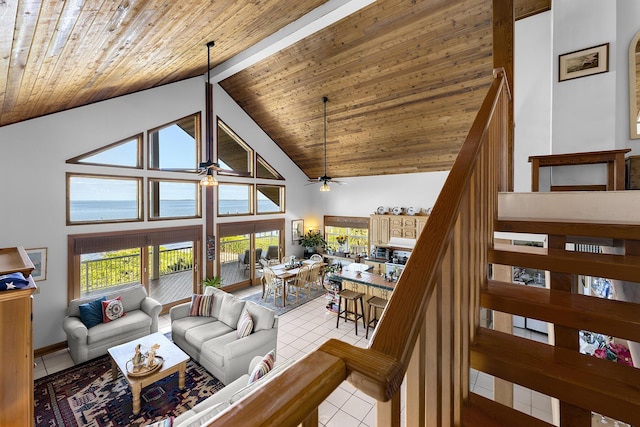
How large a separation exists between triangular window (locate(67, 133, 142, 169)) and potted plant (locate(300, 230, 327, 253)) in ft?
17.3

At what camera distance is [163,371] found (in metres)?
3.59

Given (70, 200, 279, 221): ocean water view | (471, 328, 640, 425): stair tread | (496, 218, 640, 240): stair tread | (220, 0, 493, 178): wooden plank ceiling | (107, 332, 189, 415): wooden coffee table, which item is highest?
(220, 0, 493, 178): wooden plank ceiling

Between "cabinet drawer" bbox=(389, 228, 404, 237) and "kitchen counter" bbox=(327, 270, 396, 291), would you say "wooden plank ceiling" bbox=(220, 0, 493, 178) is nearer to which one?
"cabinet drawer" bbox=(389, 228, 404, 237)

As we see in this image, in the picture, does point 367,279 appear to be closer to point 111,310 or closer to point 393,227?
point 393,227

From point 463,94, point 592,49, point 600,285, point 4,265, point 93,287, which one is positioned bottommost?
point 93,287

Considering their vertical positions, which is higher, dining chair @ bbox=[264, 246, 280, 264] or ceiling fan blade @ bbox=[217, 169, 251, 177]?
ceiling fan blade @ bbox=[217, 169, 251, 177]

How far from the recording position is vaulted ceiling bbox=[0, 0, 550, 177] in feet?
7.97

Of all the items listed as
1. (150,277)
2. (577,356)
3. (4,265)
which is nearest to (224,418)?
(577,356)

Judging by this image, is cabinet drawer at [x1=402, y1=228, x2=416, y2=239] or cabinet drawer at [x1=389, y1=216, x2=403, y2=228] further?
cabinet drawer at [x1=389, y1=216, x2=403, y2=228]

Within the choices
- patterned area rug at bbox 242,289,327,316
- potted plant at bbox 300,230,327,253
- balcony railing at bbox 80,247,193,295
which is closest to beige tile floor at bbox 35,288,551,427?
patterned area rug at bbox 242,289,327,316

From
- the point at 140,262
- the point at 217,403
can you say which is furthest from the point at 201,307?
the point at 217,403

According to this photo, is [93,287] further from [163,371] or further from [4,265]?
[4,265]

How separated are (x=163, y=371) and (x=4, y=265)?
2.18m

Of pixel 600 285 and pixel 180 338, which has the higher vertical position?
pixel 600 285
